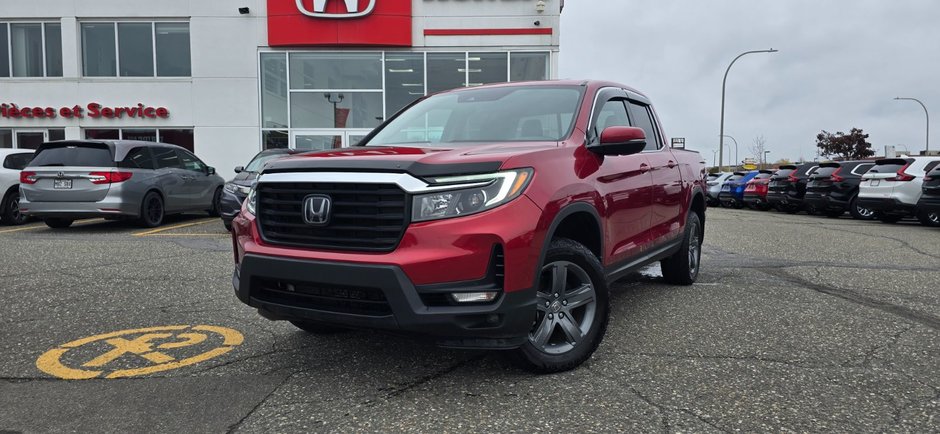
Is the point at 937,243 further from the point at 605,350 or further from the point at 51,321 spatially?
the point at 51,321

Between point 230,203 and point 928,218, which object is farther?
point 928,218

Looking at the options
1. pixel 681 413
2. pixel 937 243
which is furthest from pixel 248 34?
pixel 681 413

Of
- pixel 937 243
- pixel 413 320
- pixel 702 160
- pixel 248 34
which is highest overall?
pixel 248 34

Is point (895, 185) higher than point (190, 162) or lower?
lower

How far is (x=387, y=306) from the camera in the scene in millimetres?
2863

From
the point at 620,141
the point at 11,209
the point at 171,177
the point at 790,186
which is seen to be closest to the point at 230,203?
the point at 171,177

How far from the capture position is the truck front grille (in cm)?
290

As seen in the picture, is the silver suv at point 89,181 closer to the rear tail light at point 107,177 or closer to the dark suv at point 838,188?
the rear tail light at point 107,177

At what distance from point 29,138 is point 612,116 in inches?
847

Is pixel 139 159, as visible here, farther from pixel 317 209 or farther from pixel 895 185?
pixel 895 185

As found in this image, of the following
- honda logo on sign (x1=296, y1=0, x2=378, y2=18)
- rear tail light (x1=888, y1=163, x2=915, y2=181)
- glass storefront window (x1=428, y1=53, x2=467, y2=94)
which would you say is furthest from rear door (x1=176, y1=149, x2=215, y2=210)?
rear tail light (x1=888, y1=163, x2=915, y2=181)

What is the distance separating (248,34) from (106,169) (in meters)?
10.3

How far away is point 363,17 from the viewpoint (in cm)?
1897

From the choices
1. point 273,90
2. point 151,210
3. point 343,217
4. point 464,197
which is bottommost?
point 151,210
